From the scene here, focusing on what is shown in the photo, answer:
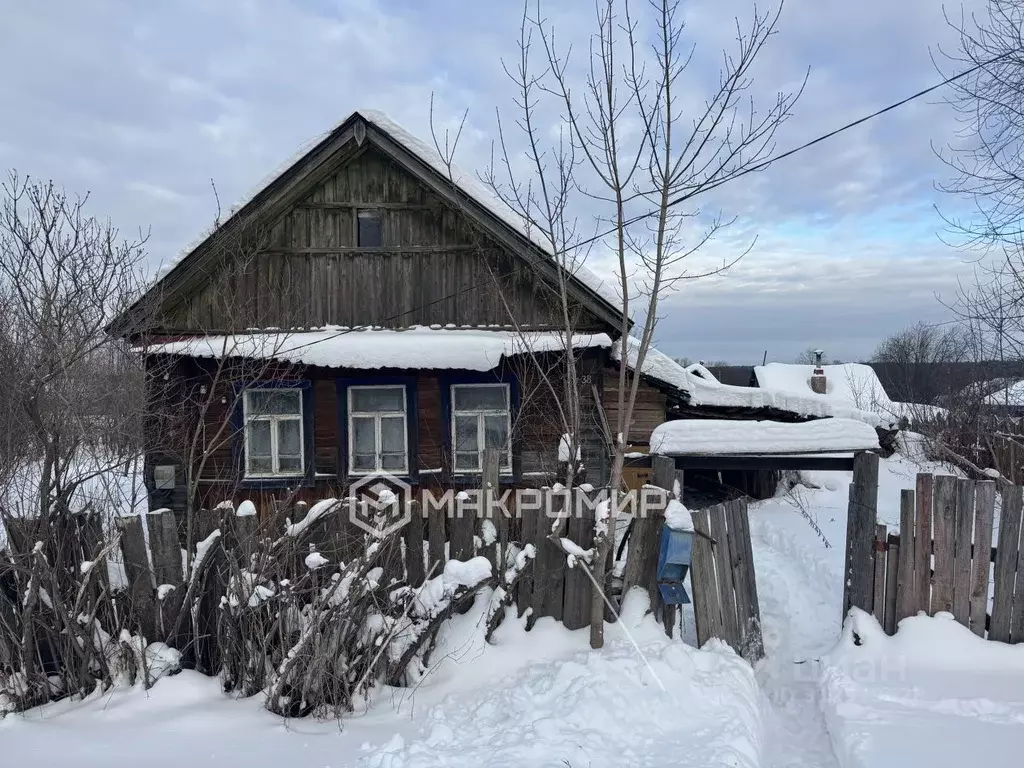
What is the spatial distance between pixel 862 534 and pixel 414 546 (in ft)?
11.1

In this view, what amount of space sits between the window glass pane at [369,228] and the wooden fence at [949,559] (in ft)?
22.4

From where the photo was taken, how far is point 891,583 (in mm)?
4793

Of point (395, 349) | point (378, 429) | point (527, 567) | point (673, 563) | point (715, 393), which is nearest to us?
point (673, 563)

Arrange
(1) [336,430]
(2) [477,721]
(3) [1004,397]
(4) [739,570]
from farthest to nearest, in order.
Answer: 1. (3) [1004,397]
2. (1) [336,430]
3. (4) [739,570]
4. (2) [477,721]

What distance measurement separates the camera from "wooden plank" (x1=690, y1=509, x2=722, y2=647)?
4.64 m

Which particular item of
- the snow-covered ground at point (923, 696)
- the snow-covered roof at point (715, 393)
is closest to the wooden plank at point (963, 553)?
the snow-covered ground at point (923, 696)

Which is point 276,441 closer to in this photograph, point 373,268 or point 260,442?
point 260,442

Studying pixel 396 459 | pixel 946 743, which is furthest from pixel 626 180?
pixel 396 459

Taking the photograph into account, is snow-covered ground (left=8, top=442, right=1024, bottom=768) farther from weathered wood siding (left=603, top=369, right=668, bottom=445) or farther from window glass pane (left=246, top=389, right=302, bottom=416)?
window glass pane (left=246, top=389, right=302, bottom=416)

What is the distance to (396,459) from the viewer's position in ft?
29.7

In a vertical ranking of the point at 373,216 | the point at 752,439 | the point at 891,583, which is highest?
the point at 373,216

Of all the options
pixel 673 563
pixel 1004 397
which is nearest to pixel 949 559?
pixel 673 563

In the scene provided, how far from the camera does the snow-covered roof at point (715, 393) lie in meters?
9.35

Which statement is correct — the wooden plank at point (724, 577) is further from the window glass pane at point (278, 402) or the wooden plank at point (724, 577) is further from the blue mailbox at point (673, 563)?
the window glass pane at point (278, 402)
